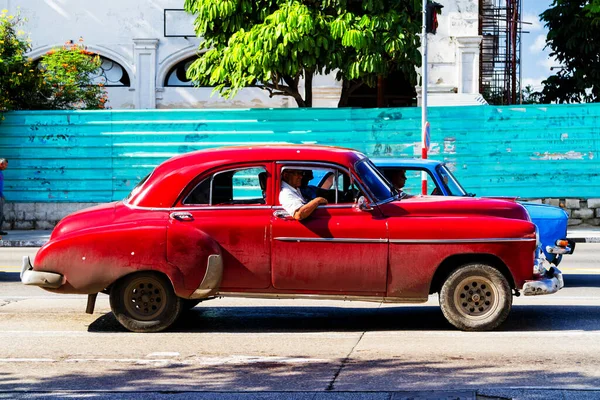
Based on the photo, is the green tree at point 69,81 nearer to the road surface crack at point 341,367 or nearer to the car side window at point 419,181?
the car side window at point 419,181

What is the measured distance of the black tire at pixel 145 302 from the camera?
31.1ft

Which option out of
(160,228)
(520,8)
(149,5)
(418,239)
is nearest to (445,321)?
(418,239)

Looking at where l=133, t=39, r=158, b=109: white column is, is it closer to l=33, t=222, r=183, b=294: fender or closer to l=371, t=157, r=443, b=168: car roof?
l=371, t=157, r=443, b=168: car roof

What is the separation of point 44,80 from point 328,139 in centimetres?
710

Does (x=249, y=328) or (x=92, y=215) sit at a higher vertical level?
(x=92, y=215)

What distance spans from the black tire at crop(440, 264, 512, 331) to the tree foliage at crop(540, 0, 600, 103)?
2629 cm

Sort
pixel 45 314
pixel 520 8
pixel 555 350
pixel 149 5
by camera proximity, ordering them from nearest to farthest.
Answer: pixel 555 350, pixel 45 314, pixel 149 5, pixel 520 8

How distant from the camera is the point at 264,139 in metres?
22.5

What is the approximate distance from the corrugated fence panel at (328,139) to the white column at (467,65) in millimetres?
9845

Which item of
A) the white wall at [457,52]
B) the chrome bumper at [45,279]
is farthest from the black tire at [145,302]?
the white wall at [457,52]

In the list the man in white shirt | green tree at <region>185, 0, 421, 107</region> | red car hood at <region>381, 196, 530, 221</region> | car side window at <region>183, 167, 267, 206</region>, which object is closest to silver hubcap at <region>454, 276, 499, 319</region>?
red car hood at <region>381, 196, 530, 221</region>

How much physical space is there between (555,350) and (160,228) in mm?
3632

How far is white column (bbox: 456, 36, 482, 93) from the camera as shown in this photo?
32.0m

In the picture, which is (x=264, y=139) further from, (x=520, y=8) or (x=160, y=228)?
(x=520, y=8)
